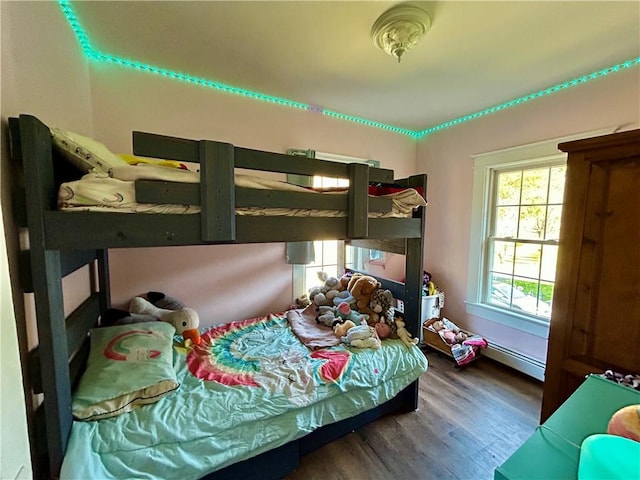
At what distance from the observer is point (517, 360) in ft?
7.65

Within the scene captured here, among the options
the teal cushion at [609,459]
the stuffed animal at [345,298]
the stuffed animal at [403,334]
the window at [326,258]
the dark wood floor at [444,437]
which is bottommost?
the dark wood floor at [444,437]

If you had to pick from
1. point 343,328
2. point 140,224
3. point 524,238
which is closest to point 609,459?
point 343,328

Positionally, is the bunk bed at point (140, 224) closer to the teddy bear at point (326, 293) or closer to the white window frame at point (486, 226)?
the teddy bear at point (326, 293)

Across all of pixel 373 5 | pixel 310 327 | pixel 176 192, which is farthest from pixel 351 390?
pixel 373 5

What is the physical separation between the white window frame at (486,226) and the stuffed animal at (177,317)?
2.59 m

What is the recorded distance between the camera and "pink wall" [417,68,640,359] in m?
1.84

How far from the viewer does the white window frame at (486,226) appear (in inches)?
88.1

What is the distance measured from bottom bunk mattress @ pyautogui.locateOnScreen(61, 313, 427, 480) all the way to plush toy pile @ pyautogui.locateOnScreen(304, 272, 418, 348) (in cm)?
7

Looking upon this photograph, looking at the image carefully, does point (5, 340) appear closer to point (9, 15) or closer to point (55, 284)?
point (55, 284)

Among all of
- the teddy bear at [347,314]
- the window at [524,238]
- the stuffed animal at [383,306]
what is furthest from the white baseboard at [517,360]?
the teddy bear at [347,314]

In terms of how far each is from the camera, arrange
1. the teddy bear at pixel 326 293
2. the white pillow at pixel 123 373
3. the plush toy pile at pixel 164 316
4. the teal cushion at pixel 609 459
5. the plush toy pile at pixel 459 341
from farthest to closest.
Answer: the plush toy pile at pixel 459 341
the teddy bear at pixel 326 293
the plush toy pile at pixel 164 316
the white pillow at pixel 123 373
the teal cushion at pixel 609 459

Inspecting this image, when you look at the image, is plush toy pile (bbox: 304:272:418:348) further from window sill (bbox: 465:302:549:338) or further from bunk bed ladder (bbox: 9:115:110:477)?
bunk bed ladder (bbox: 9:115:110:477)

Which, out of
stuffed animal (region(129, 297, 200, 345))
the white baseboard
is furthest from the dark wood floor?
stuffed animal (region(129, 297, 200, 345))

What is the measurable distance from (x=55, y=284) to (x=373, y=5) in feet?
6.07
